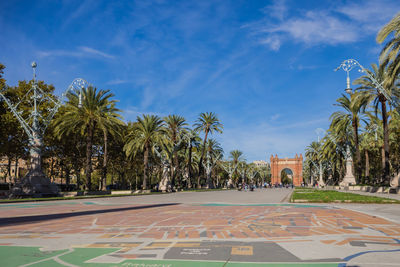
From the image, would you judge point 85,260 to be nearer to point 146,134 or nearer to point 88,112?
point 88,112

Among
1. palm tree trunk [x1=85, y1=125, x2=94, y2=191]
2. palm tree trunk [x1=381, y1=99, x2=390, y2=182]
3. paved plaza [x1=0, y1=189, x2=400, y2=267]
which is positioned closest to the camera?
paved plaza [x1=0, y1=189, x2=400, y2=267]

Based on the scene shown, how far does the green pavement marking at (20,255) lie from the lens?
15.2 ft

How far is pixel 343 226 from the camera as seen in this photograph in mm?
7953

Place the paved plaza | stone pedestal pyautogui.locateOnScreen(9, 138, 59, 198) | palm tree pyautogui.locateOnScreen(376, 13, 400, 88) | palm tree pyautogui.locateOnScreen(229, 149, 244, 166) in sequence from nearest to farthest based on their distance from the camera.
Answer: the paved plaza < palm tree pyautogui.locateOnScreen(376, 13, 400, 88) < stone pedestal pyautogui.locateOnScreen(9, 138, 59, 198) < palm tree pyautogui.locateOnScreen(229, 149, 244, 166)

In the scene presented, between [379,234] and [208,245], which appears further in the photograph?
[379,234]

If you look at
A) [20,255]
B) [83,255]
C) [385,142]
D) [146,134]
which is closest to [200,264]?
[83,255]

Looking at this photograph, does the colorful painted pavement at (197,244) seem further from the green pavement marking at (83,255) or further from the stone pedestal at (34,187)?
the stone pedestal at (34,187)

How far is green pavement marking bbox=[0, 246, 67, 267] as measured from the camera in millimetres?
4642

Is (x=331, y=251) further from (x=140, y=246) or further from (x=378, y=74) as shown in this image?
(x=378, y=74)

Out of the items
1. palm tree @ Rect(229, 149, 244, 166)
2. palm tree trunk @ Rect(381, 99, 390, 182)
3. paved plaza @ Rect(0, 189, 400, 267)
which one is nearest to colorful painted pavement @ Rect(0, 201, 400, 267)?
paved plaza @ Rect(0, 189, 400, 267)

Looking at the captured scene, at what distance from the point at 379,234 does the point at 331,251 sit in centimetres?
219

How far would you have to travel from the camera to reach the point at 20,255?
5.05 metres

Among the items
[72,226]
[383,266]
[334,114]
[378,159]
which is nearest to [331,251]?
[383,266]

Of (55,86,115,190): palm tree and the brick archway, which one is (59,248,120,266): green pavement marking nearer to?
(55,86,115,190): palm tree
